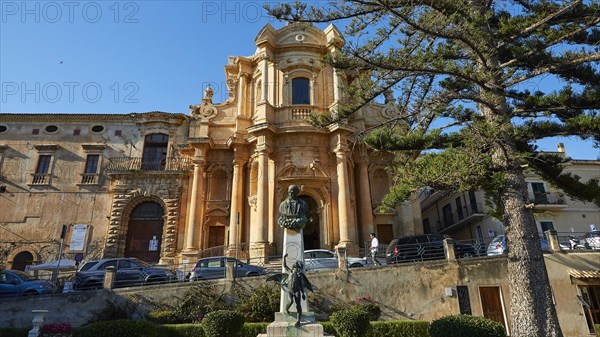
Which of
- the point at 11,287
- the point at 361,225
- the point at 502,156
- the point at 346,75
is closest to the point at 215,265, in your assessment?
the point at 11,287

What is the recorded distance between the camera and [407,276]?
15.3 metres

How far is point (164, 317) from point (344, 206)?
11.0 meters

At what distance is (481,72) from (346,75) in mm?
17066

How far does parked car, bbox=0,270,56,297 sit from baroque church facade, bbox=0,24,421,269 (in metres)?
7.52

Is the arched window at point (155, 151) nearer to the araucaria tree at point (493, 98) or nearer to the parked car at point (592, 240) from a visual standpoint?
the araucaria tree at point (493, 98)

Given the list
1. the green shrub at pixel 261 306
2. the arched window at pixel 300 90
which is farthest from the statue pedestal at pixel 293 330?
the arched window at pixel 300 90

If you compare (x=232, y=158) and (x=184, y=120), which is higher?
(x=184, y=120)

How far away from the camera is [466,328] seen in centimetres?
1000

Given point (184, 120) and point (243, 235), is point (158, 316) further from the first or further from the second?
point (184, 120)

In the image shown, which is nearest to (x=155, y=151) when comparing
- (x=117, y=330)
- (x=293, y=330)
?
(x=117, y=330)

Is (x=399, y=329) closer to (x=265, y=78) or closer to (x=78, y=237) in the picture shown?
(x=265, y=78)

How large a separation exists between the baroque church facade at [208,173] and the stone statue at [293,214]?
10.5 meters

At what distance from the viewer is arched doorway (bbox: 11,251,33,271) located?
23.4 metres

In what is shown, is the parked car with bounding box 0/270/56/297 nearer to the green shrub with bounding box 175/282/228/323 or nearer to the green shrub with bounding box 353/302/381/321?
the green shrub with bounding box 175/282/228/323
